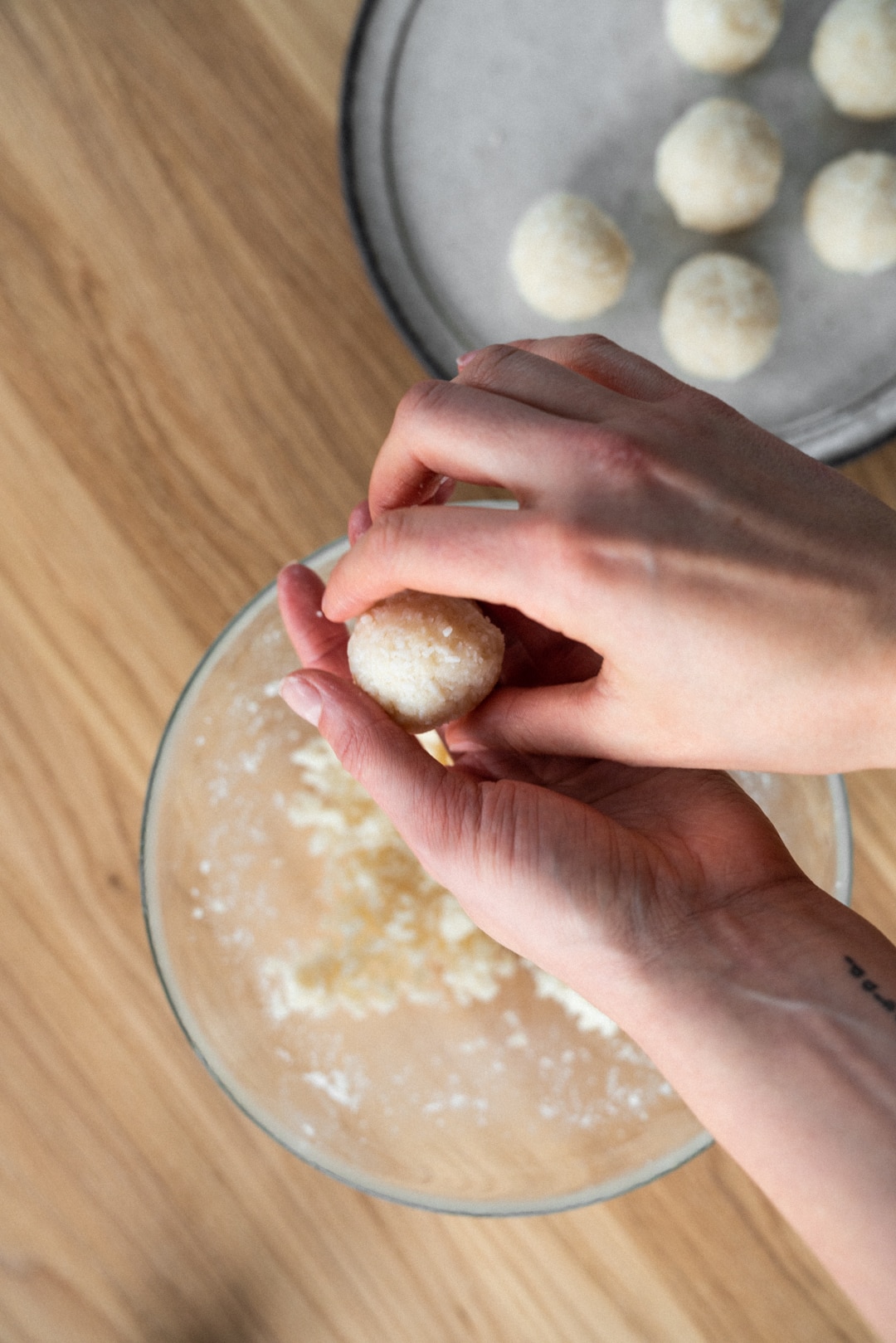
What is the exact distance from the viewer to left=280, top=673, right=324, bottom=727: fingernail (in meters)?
0.75

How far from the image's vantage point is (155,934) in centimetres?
87

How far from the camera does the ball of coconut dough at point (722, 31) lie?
992 millimetres

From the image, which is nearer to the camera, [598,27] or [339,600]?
[339,600]

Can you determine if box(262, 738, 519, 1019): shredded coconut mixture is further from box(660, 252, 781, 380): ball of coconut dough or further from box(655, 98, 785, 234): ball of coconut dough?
box(655, 98, 785, 234): ball of coconut dough

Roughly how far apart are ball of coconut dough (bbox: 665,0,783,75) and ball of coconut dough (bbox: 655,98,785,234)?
0.04m

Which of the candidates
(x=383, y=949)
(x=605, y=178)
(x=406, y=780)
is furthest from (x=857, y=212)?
(x=383, y=949)

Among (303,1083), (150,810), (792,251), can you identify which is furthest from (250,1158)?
(792,251)

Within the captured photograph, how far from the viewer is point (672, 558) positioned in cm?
58

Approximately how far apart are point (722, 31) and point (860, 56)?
5.9 inches

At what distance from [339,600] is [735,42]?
0.79 metres

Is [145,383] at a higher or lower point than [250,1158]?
higher

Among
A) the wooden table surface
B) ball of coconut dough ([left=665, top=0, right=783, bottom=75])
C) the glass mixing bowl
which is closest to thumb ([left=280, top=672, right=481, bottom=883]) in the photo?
the glass mixing bowl

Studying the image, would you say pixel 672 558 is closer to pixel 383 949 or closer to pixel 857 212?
pixel 383 949

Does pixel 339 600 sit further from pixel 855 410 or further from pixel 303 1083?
pixel 855 410
